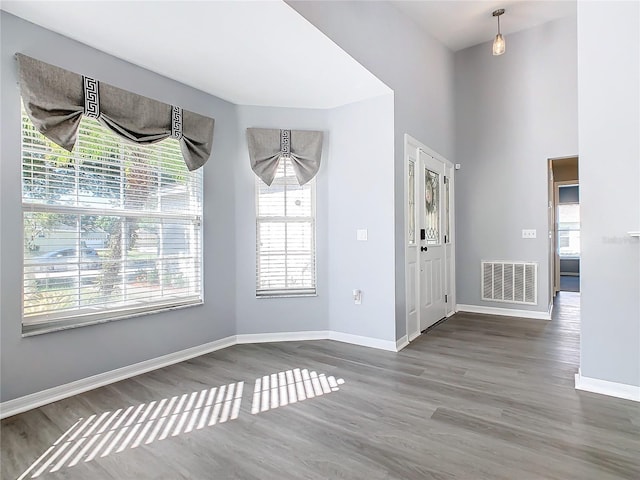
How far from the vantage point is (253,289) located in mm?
3662

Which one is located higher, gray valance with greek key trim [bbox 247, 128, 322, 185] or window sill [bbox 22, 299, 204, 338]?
gray valance with greek key trim [bbox 247, 128, 322, 185]

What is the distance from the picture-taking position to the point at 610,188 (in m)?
2.35

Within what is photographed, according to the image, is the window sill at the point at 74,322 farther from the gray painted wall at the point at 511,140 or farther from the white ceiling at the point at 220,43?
the gray painted wall at the point at 511,140

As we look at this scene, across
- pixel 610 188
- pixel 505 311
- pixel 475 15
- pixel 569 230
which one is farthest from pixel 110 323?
pixel 569 230

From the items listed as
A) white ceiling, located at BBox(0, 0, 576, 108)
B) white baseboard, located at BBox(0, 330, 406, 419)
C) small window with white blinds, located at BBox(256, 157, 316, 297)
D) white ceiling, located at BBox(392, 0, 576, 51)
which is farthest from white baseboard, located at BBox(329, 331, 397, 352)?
white ceiling, located at BBox(392, 0, 576, 51)

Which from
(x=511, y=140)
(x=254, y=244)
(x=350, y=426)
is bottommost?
(x=350, y=426)

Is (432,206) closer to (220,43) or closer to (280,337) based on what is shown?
(280,337)

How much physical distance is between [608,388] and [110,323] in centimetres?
356

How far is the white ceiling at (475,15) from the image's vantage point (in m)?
3.74

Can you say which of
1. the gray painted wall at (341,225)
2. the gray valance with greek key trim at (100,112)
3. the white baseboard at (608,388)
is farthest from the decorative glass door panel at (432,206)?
the gray valance with greek key trim at (100,112)

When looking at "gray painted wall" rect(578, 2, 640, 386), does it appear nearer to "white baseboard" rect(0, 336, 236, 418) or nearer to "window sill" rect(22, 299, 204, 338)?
"white baseboard" rect(0, 336, 236, 418)

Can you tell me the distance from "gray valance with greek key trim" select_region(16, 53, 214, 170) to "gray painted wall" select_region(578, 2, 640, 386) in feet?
10.0

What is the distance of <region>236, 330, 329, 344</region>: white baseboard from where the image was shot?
12.0 feet

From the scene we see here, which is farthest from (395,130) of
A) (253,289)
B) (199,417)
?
(199,417)
